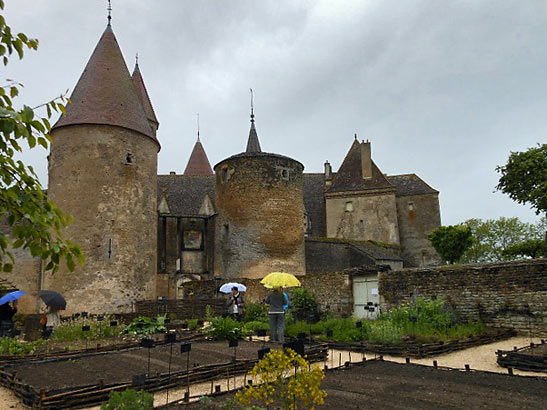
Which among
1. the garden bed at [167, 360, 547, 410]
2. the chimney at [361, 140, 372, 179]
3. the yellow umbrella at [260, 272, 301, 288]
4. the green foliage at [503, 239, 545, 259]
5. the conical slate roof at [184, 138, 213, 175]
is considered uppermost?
the conical slate roof at [184, 138, 213, 175]

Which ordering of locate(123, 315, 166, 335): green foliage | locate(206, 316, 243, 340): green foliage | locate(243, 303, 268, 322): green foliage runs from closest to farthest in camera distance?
locate(206, 316, 243, 340): green foliage < locate(123, 315, 166, 335): green foliage < locate(243, 303, 268, 322): green foliage

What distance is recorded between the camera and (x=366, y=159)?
34.8m

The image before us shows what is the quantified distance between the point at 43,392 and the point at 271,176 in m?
19.9

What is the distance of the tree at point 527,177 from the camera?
2400cm

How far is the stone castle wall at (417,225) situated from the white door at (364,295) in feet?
66.6

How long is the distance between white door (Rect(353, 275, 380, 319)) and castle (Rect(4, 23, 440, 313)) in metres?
8.99

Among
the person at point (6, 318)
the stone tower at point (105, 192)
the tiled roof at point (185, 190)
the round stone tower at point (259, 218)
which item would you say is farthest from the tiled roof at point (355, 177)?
the person at point (6, 318)

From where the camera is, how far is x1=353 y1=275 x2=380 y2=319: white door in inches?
584

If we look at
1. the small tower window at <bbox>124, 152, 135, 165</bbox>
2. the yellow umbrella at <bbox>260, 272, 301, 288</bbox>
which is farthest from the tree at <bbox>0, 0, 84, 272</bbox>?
the small tower window at <bbox>124, 152, 135, 165</bbox>

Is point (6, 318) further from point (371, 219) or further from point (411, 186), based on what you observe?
point (411, 186)

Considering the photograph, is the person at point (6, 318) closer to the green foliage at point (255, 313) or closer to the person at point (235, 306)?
the person at point (235, 306)

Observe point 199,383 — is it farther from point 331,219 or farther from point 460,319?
point 331,219

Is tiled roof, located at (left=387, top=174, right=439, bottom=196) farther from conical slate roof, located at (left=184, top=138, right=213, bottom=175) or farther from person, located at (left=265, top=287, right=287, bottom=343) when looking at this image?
person, located at (left=265, top=287, right=287, bottom=343)

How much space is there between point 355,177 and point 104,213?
2010 centimetres
